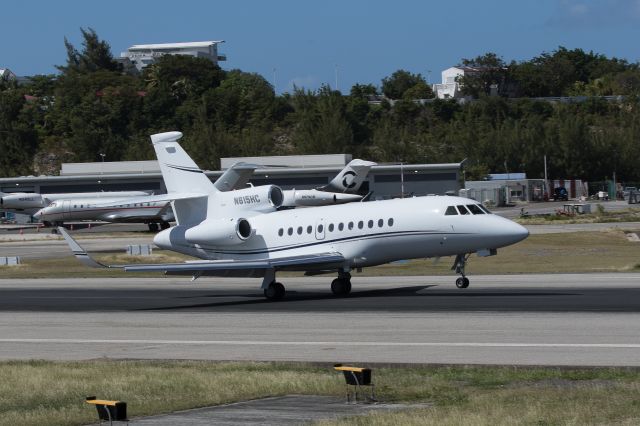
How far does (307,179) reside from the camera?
115 meters

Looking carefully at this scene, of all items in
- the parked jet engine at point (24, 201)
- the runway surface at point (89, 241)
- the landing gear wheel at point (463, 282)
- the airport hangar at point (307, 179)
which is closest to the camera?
the landing gear wheel at point (463, 282)

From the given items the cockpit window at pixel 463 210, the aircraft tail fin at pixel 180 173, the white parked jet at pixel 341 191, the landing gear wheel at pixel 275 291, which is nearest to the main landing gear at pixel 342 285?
the landing gear wheel at pixel 275 291

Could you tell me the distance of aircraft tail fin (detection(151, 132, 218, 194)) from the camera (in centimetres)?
3631

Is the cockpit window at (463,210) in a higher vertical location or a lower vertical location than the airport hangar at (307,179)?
lower

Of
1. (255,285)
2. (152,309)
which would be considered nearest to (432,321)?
(152,309)

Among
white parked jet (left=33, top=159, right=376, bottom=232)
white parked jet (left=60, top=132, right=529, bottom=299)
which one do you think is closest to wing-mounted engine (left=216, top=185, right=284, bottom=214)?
white parked jet (left=60, top=132, right=529, bottom=299)

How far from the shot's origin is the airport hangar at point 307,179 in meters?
115

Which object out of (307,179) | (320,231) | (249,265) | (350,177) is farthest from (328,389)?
(307,179)

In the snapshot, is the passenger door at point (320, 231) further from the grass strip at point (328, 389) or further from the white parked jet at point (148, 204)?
the white parked jet at point (148, 204)

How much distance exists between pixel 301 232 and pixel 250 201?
2.34m

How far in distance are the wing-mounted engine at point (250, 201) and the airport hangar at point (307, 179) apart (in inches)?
3051

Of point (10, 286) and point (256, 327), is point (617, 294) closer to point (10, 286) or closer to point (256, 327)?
point (256, 327)

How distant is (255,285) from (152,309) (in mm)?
9105

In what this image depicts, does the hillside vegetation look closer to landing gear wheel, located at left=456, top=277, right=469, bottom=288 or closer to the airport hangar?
the airport hangar
